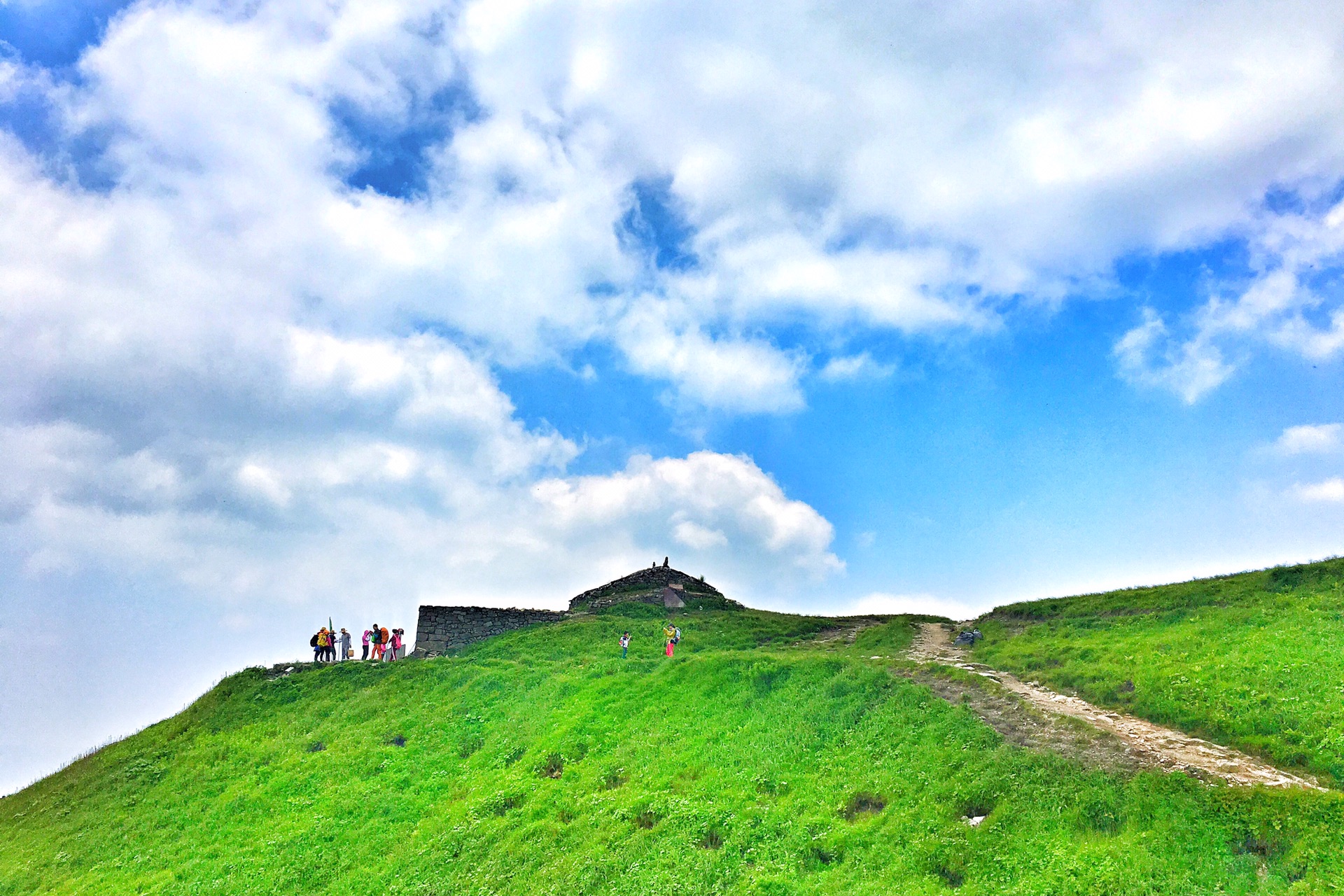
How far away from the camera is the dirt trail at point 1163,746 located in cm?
1950

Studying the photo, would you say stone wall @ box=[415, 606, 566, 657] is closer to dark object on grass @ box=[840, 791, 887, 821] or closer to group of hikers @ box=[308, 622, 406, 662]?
group of hikers @ box=[308, 622, 406, 662]

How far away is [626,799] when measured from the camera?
78.1 ft

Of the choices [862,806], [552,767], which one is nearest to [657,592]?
[552,767]

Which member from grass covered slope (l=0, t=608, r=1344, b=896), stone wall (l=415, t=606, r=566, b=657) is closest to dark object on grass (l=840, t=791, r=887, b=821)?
grass covered slope (l=0, t=608, r=1344, b=896)

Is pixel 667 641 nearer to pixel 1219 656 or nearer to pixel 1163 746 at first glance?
pixel 1219 656

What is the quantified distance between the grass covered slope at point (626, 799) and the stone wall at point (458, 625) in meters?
5.04

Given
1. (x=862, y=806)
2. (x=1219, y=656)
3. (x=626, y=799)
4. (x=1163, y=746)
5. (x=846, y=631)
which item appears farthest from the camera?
(x=846, y=631)

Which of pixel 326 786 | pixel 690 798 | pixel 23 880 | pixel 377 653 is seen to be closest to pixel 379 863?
pixel 326 786

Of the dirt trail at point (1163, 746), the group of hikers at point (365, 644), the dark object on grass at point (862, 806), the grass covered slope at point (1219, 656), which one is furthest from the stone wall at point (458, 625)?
the dark object on grass at point (862, 806)

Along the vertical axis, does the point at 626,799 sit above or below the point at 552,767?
below

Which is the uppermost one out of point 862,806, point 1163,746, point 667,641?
point 667,641

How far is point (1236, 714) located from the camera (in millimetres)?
22469

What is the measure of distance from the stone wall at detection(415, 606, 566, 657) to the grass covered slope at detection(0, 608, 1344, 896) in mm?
5037

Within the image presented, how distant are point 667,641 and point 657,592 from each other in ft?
36.7
